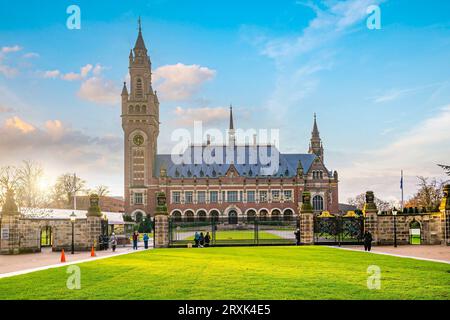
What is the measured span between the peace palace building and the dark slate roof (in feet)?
0.54

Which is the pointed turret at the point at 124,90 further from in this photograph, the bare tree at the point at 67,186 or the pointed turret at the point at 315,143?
the pointed turret at the point at 315,143

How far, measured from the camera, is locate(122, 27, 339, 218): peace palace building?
78.1 metres

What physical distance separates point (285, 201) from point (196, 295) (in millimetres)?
69138

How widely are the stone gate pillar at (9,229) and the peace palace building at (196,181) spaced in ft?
154

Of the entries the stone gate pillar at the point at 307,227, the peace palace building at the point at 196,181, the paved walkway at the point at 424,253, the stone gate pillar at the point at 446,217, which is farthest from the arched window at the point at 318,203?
the paved walkway at the point at 424,253

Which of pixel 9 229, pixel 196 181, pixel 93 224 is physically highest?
pixel 196 181

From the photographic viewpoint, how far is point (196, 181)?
262ft

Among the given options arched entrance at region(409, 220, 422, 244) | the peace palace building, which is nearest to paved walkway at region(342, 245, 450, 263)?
arched entrance at region(409, 220, 422, 244)

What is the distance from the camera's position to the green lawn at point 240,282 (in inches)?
455

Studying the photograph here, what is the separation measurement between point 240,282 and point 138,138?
66.7 metres

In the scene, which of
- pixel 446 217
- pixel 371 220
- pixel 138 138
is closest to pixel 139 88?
pixel 138 138

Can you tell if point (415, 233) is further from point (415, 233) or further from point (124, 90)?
point (124, 90)
